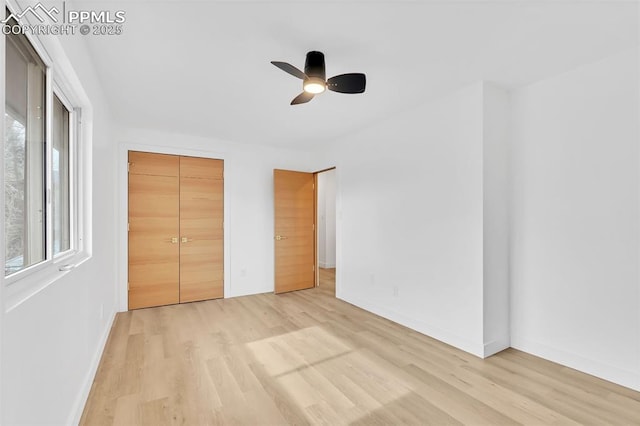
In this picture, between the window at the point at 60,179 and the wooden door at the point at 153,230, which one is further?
the wooden door at the point at 153,230

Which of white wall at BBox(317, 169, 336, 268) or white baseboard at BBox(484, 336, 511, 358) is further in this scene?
white wall at BBox(317, 169, 336, 268)

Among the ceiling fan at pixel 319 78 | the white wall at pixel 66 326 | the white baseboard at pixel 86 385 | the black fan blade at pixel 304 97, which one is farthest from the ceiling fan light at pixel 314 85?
the white baseboard at pixel 86 385

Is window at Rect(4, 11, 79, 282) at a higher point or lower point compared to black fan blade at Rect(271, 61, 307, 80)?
lower

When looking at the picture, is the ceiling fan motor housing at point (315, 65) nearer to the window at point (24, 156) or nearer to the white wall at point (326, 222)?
the window at point (24, 156)

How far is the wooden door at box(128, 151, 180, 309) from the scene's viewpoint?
4.00m

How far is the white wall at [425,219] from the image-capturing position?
2738 millimetres

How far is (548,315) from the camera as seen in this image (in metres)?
2.60

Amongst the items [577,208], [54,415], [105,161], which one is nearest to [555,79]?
[577,208]

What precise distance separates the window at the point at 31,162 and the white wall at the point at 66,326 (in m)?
0.16

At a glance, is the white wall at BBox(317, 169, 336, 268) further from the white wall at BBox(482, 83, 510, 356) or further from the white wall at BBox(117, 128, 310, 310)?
the white wall at BBox(482, 83, 510, 356)

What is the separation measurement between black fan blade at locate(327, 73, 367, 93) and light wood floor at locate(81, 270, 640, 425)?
2250 mm

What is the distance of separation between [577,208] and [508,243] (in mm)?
616

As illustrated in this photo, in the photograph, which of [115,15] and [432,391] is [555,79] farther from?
[115,15]

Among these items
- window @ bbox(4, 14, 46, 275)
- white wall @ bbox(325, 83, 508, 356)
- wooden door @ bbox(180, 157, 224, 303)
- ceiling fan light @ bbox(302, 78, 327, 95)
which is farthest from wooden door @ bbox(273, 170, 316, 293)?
window @ bbox(4, 14, 46, 275)
